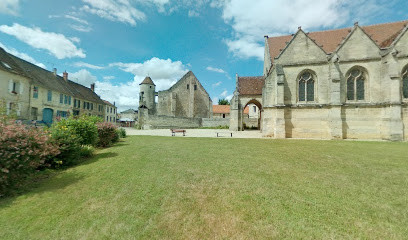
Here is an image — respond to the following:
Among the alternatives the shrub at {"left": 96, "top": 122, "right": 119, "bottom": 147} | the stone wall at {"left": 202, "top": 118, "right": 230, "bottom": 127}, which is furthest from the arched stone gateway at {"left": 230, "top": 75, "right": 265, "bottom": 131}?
the shrub at {"left": 96, "top": 122, "right": 119, "bottom": 147}

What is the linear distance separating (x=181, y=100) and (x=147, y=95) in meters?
9.49

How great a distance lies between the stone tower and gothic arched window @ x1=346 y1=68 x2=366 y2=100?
126 ft

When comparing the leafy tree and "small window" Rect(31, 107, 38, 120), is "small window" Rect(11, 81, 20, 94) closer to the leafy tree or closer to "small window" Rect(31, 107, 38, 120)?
"small window" Rect(31, 107, 38, 120)

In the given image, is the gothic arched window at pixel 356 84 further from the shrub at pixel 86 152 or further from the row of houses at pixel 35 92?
the row of houses at pixel 35 92

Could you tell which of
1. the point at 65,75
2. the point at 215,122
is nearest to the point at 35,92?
the point at 65,75

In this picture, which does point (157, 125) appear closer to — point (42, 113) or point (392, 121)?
point (42, 113)

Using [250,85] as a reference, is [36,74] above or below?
above

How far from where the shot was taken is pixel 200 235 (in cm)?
248

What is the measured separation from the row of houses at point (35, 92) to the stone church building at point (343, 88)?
61.1 ft

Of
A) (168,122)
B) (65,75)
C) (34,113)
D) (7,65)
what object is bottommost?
(168,122)

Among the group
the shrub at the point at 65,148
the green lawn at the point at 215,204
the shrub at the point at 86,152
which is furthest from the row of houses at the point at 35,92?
the green lawn at the point at 215,204

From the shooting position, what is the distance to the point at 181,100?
4034 centimetres

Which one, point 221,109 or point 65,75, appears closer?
point 65,75

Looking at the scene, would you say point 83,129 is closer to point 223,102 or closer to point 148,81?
point 148,81
